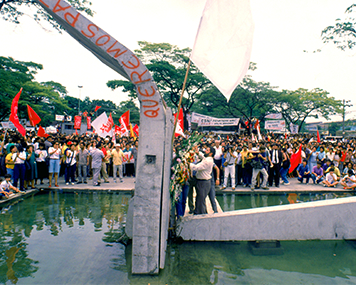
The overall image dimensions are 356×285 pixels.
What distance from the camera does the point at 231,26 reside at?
14.7 feet

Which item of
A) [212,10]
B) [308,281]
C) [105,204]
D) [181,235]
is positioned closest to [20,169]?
[105,204]

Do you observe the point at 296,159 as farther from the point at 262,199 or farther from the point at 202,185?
the point at 202,185

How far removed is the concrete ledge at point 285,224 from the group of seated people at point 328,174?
6.49m

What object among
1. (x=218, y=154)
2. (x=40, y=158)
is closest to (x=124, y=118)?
(x=40, y=158)

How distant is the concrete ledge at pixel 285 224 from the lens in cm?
571

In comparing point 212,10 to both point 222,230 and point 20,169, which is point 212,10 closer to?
point 222,230

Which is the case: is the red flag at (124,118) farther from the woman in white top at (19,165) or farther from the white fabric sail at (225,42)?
the white fabric sail at (225,42)

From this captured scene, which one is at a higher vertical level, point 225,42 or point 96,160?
point 225,42

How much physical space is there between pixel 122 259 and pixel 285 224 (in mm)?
3438

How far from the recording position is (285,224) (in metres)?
5.73

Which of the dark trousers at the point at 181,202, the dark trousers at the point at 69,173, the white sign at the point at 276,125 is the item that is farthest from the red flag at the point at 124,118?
the white sign at the point at 276,125

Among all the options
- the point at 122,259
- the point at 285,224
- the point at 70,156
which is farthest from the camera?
the point at 70,156

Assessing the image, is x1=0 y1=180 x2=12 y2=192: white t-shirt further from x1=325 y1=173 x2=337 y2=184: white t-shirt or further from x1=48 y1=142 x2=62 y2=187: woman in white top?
x1=325 y1=173 x2=337 y2=184: white t-shirt

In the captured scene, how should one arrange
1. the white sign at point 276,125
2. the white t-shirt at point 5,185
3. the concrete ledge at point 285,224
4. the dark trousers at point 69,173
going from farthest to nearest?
1. the white sign at point 276,125
2. the dark trousers at point 69,173
3. the white t-shirt at point 5,185
4. the concrete ledge at point 285,224
